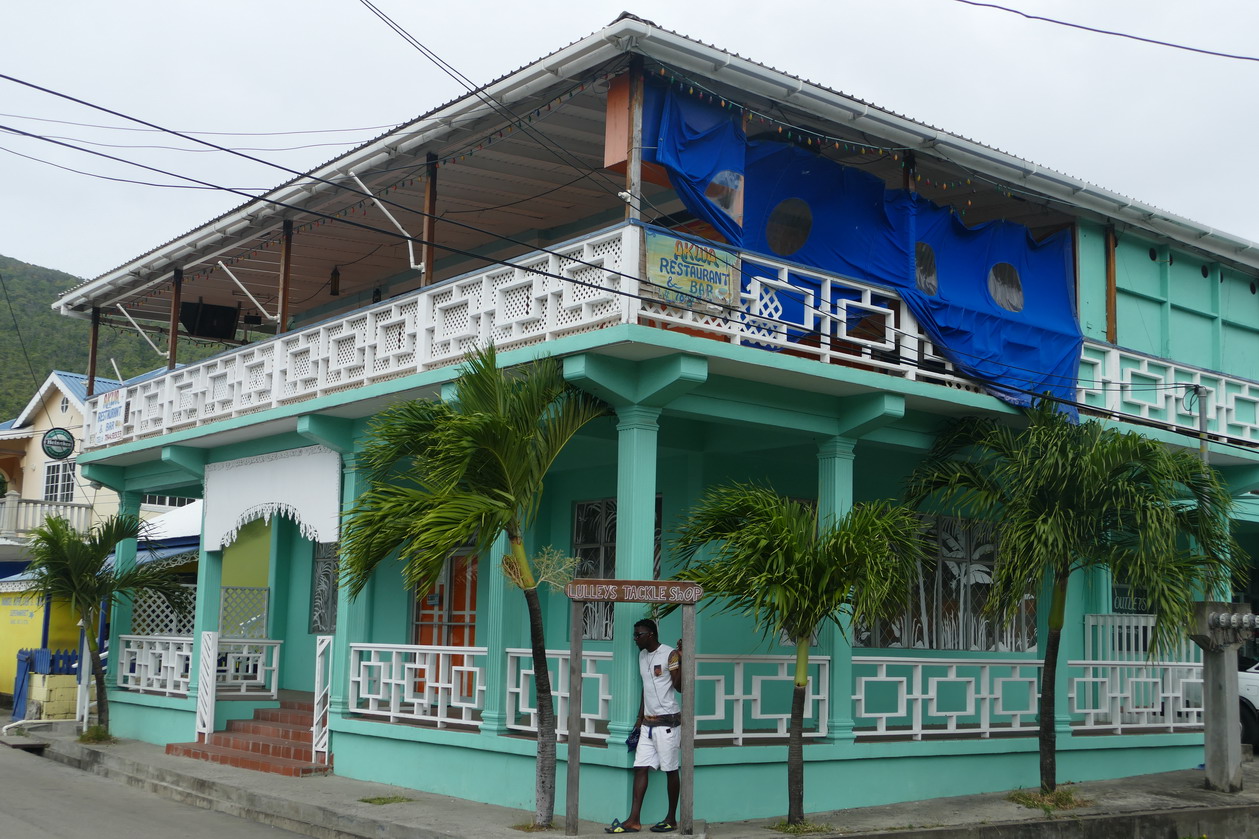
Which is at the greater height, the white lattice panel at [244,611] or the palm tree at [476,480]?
the palm tree at [476,480]

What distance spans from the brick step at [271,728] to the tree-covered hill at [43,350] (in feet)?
112

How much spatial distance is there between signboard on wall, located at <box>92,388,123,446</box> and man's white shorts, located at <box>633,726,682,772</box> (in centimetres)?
1169

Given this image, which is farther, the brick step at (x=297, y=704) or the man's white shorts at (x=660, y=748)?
the brick step at (x=297, y=704)

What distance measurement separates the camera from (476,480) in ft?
35.0

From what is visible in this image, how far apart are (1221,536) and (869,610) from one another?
4691 millimetres

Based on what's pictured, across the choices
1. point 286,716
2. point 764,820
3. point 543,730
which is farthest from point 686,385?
point 286,716

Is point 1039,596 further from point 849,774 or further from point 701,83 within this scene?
point 701,83

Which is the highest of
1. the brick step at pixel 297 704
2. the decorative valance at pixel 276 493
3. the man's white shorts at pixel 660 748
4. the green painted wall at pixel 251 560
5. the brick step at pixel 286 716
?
the decorative valance at pixel 276 493

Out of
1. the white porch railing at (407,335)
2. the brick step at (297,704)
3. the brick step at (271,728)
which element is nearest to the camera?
the white porch railing at (407,335)

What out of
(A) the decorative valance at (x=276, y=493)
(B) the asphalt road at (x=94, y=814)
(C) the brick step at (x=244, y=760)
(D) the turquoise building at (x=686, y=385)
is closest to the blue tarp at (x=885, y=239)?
(D) the turquoise building at (x=686, y=385)

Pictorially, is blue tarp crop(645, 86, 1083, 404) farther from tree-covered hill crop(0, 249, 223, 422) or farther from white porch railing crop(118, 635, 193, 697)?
tree-covered hill crop(0, 249, 223, 422)

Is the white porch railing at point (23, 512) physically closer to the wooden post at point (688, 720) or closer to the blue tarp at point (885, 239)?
the blue tarp at point (885, 239)

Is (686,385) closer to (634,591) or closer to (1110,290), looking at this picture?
(634,591)

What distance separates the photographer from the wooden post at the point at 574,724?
1027 centimetres
